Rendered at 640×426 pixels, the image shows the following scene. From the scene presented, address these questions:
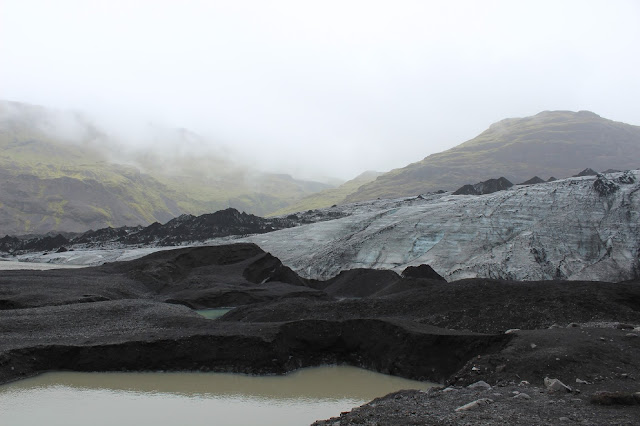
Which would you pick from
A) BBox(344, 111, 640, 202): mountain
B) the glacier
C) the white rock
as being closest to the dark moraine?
the white rock

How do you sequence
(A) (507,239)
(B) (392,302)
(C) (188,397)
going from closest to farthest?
(C) (188,397) → (B) (392,302) → (A) (507,239)

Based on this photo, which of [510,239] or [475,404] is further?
[510,239]

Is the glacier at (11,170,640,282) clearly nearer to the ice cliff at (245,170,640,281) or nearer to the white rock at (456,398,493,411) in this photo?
the ice cliff at (245,170,640,281)

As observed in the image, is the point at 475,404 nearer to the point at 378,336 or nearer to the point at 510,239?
the point at 378,336

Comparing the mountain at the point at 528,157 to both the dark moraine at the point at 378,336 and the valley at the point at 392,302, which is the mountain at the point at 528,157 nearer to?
the valley at the point at 392,302

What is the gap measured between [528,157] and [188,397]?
141742mm

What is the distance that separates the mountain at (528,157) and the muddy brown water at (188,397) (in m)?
118

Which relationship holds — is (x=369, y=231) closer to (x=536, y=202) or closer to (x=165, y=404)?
(x=536, y=202)

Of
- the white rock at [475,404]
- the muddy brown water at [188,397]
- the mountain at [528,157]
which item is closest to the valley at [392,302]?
the white rock at [475,404]

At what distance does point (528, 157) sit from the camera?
140 m

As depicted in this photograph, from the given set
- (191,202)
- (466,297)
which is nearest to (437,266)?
(466,297)

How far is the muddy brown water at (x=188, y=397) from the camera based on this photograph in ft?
33.6

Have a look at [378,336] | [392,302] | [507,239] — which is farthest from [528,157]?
[378,336]

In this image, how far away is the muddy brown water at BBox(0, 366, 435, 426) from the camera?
10.2 meters
